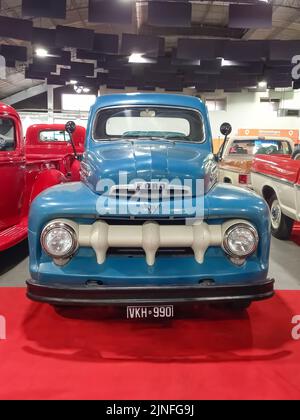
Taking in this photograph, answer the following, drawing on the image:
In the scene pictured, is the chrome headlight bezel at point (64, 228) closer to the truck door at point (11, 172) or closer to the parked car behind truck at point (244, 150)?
the truck door at point (11, 172)

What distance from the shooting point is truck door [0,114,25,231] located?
4.15 metres

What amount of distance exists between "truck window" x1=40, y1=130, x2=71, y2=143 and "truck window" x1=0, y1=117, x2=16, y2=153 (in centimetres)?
333

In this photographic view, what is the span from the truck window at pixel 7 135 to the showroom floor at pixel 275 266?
1293 mm

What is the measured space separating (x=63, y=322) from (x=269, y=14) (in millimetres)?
7681

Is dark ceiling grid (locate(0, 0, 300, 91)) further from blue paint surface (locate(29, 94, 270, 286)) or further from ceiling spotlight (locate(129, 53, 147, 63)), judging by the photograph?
blue paint surface (locate(29, 94, 270, 286))

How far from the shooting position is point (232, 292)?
2.39 m

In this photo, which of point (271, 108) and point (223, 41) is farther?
point (271, 108)

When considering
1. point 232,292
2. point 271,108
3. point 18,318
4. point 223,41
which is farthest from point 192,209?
point 271,108

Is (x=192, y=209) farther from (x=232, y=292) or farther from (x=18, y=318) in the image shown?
(x=18, y=318)

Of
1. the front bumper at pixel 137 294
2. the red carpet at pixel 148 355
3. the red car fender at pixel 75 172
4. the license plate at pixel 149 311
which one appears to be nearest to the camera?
the red carpet at pixel 148 355

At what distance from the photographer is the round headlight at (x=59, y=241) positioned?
2385 millimetres

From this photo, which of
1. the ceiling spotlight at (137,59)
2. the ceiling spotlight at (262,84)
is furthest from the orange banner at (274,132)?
the ceiling spotlight at (137,59)

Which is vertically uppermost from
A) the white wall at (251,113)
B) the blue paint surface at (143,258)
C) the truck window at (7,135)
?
the white wall at (251,113)

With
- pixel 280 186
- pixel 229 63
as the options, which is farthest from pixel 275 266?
pixel 229 63
